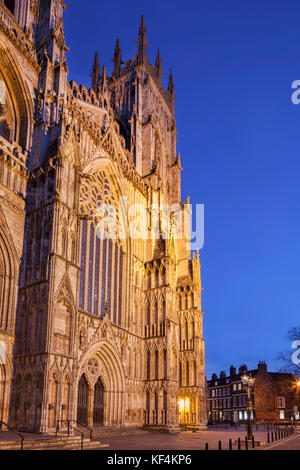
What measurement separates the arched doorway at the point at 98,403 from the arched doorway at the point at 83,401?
1.24 meters

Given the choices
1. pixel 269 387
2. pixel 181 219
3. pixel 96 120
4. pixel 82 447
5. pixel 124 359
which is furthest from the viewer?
pixel 269 387

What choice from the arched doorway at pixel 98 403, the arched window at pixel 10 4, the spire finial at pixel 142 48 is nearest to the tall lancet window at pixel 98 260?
the arched doorway at pixel 98 403

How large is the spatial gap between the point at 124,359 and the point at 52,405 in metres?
10.0

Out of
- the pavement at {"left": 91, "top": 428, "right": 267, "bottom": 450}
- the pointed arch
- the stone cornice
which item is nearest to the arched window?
the stone cornice

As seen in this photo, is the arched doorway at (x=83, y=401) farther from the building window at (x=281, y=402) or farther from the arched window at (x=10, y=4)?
the building window at (x=281, y=402)

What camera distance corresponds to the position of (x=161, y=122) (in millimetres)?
50562

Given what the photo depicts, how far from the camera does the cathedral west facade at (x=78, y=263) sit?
72.7 ft

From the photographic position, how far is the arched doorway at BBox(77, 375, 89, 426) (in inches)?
1037

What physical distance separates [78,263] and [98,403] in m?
9.83

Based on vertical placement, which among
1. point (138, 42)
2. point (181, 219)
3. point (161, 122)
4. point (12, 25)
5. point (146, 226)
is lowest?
point (146, 226)

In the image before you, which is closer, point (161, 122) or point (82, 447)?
point (82, 447)

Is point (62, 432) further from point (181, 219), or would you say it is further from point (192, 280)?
point (181, 219)

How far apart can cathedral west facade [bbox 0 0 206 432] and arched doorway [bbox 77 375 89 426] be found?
9 cm
